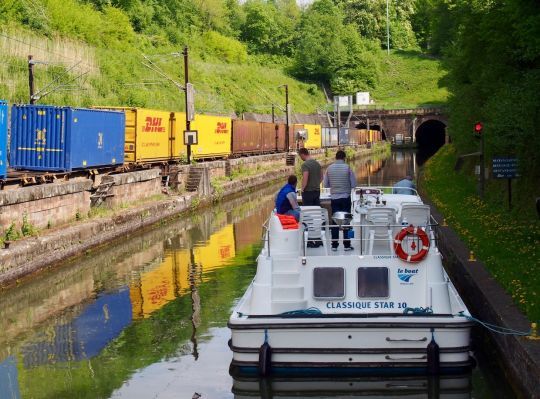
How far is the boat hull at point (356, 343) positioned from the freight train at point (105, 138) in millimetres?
13046

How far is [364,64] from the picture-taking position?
144 metres

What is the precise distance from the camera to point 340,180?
15.6m

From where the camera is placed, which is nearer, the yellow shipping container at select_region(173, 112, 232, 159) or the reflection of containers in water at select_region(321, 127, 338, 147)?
the yellow shipping container at select_region(173, 112, 232, 159)

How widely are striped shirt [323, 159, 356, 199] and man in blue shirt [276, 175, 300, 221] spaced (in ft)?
4.07

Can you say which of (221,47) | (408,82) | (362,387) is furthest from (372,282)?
(408,82)

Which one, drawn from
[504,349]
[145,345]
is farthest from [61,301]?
[504,349]

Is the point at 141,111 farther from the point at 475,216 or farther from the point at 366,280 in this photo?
the point at 366,280

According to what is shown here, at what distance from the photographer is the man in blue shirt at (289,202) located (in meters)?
14.4

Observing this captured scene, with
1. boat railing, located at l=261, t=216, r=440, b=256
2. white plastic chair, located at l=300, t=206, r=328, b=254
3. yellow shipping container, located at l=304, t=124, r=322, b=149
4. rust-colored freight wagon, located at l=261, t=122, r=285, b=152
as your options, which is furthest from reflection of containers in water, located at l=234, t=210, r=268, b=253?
yellow shipping container, located at l=304, t=124, r=322, b=149

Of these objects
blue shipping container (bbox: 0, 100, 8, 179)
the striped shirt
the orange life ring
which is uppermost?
blue shipping container (bbox: 0, 100, 8, 179)

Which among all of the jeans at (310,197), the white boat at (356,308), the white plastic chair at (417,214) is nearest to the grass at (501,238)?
the white boat at (356,308)

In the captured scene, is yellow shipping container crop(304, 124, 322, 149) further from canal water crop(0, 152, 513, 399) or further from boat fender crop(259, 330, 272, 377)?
Result: boat fender crop(259, 330, 272, 377)

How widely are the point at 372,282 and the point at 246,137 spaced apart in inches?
1851

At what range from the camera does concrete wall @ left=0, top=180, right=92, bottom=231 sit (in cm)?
2094
